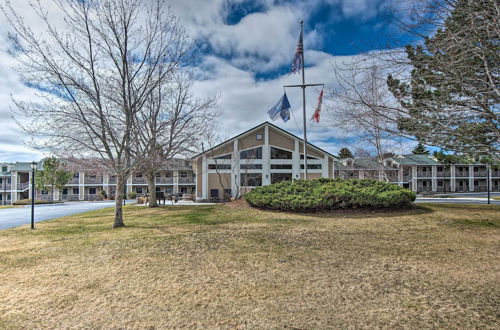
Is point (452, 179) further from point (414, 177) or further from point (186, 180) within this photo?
point (186, 180)

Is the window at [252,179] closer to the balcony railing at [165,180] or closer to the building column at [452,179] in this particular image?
the balcony railing at [165,180]

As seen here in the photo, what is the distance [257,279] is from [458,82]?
600cm

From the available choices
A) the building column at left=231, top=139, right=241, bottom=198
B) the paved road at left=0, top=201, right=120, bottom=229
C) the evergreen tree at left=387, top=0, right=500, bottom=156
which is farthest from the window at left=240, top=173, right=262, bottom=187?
the evergreen tree at left=387, top=0, right=500, bottom=156

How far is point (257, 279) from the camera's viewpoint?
4.37 metres

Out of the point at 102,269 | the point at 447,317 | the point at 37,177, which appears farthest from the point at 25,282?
the point at 37,177

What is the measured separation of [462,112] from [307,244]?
4.93 metres

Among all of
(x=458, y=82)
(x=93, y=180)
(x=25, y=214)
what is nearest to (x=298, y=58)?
(x=458, y=82)

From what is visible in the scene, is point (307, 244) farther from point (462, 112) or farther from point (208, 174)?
point (208, 174)

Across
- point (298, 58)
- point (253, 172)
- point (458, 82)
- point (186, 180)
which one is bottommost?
point (186, 180)

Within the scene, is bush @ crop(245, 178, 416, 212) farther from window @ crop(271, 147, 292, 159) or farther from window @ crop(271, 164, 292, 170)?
window @ crop(271, 147, 292, 159)

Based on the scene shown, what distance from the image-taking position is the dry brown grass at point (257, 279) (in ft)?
10.5

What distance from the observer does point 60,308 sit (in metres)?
3.54

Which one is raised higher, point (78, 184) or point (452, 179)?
point (452, 179)

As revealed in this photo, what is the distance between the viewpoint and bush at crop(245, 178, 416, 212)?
36.6 feet
